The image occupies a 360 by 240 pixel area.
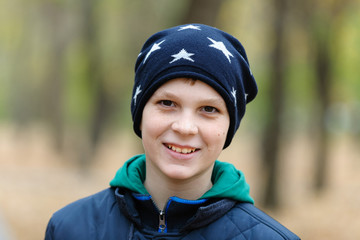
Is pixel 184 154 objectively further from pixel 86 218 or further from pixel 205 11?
pixel 205 11

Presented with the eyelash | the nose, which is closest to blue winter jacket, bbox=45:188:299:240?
the nose

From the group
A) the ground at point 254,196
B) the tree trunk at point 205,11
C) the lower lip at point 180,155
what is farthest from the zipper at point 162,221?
the ground at point 254,196

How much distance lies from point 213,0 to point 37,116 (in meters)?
33.6

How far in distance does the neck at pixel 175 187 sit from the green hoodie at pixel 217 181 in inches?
2.1

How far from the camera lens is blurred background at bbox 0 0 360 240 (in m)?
10.0

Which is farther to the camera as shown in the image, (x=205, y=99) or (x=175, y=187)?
(x=175, y=187)

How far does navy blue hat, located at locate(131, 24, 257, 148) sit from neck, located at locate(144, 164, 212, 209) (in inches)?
11.5

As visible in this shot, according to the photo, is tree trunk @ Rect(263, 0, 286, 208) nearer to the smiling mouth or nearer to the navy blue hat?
the navy blue hat

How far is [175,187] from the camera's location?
2.37 meters

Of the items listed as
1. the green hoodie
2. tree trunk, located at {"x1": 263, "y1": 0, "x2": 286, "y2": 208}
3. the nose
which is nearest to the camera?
the nose

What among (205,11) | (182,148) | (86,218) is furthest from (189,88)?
(205,11)

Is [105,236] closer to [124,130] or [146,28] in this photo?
[146,28]

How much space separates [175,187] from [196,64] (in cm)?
62

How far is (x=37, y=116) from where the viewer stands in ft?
123
